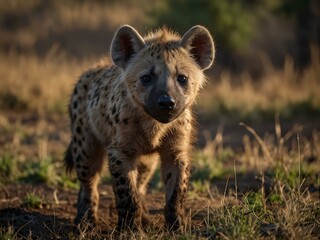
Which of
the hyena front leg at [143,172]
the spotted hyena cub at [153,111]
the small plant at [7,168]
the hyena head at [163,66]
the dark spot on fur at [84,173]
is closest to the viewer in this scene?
the hyena head at [163,66]

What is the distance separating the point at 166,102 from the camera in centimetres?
463

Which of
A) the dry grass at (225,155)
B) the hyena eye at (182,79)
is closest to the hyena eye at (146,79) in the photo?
the hyena eye at (182,79)

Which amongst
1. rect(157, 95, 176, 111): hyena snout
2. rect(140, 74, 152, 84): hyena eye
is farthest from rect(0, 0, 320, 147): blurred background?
rect(157, 95, 176, 111): hyena snout

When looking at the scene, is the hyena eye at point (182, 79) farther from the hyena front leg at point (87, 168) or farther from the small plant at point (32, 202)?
the small plant at point (32, 202)

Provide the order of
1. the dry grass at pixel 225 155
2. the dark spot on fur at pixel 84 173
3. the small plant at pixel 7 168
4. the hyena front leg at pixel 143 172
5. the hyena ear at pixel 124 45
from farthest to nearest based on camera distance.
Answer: the small plant at pixel 7 168, the dark spot on fur at pixel 84 173, the hyena front leg at pixel 143 172, the hyena ear at pixel 124 45, the dry grass at pixel 225 155

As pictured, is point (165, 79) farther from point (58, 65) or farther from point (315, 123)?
point (58, 65)

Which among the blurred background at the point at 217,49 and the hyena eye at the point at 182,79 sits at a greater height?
the hyena eye at the point at 182,79

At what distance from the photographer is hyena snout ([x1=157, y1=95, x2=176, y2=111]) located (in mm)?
4637

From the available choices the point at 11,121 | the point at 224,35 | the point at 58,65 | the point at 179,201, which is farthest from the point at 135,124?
the point at 224,35

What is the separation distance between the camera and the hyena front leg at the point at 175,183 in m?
5.03

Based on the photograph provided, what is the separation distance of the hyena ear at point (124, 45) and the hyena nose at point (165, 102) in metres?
0.75

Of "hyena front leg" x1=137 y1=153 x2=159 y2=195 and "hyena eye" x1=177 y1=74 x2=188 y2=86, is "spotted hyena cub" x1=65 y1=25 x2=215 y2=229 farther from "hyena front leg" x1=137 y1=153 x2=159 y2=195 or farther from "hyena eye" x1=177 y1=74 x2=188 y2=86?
"hyena front leg" x1=137 y1=153 x2=159 y2=195

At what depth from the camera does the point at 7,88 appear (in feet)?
39.5

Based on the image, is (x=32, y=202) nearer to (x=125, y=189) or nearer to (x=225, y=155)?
(x=125, y=189)
